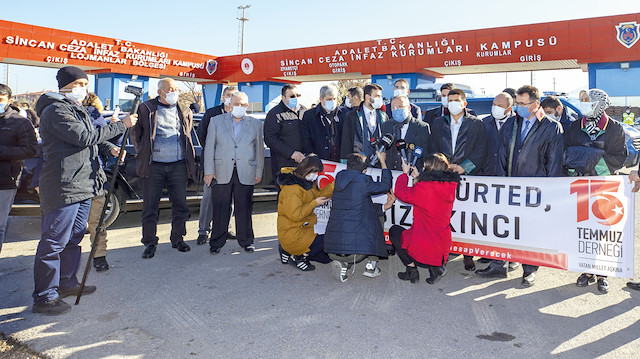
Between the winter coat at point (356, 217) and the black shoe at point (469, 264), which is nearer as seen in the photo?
the winter coat at point (356, 217)

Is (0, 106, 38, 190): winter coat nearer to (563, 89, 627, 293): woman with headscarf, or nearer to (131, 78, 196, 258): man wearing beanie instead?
(131, 78, 196, 258): man wearing beanie

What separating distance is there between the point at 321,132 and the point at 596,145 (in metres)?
3.00

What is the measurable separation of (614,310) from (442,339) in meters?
1.65

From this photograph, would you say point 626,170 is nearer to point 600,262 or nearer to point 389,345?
point 600,262

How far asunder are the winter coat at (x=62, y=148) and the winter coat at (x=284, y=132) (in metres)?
2.31

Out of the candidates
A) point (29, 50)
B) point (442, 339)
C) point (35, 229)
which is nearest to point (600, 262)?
point (442, 339)

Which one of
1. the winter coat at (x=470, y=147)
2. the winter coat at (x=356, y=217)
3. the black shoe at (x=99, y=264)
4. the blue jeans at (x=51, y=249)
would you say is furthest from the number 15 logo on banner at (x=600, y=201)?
the black shoe at (x=99, y=264)

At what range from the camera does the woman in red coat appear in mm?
4508

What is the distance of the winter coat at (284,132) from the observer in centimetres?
601

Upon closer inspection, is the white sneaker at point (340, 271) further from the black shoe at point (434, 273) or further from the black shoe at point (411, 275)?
the black shoe at point (434, 273)

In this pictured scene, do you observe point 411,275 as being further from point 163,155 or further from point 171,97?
point 171,97

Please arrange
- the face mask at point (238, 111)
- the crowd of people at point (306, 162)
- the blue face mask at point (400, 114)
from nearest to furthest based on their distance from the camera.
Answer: the crowd of people at point (306, 162) < the blue face mask at point (400, 114) < the face mask at point (238, 111)

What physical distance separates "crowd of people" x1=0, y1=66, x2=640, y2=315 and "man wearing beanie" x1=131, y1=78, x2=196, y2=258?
0.5 inches

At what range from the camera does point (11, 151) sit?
14.1 ft
